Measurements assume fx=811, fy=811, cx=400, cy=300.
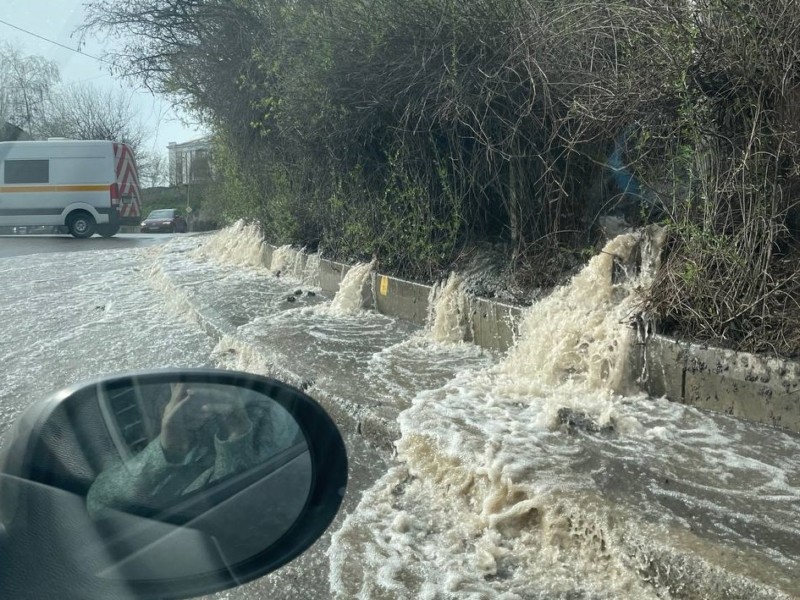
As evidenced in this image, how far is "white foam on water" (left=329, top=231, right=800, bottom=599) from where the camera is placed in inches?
133

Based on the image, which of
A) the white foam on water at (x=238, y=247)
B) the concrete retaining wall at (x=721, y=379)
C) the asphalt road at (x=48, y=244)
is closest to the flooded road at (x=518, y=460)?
the concrete retaining wall at (x=721, y=379)

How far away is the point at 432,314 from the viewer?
8281mm

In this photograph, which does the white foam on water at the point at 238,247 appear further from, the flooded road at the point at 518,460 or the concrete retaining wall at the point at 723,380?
the concrete retaining wall at the point at 723,380

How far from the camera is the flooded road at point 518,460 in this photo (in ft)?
11.3

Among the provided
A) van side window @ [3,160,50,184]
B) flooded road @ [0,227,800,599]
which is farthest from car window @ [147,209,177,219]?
flooded road @ [0,227,800,599]

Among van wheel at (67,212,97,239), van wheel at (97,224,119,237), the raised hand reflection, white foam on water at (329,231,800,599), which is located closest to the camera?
the raised hand reflection

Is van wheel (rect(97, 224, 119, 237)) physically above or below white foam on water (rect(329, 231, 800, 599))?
below

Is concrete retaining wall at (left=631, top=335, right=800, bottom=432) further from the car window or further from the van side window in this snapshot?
the car window

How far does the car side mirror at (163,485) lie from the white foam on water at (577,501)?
114cm

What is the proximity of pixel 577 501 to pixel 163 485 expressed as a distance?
2.37 metres

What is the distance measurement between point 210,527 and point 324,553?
1.70m

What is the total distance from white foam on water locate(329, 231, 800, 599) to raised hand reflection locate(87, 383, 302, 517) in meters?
1.32

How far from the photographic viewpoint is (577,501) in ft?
12.6

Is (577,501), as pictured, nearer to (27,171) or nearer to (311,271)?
(311,271)
